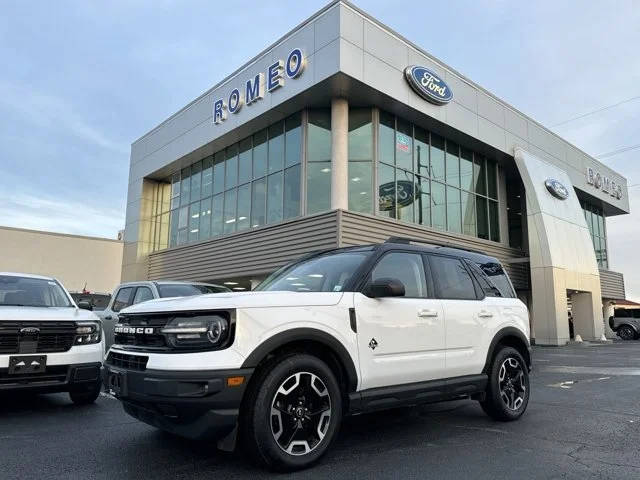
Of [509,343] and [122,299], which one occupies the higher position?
[122,299]

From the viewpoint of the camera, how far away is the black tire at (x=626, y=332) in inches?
1096

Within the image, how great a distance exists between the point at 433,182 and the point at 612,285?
18.6m

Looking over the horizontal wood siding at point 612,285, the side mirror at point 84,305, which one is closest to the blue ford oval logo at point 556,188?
the horizontal wood siding at point 612,285

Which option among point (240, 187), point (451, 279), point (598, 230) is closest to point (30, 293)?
point (451, 279)

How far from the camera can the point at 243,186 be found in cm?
2012

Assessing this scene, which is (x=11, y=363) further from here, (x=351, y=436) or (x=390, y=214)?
(x=390, y=214)

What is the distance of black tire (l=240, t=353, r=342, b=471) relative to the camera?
3.44 m

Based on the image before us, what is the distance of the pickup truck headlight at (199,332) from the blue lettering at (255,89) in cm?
1517

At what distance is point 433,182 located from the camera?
62.7 ft

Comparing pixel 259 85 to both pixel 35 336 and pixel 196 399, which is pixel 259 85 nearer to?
pixel 35 336

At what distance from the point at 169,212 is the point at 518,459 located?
23070 millimetres

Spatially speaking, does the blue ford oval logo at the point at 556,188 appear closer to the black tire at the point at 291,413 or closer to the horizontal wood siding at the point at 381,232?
the horizontal wood siding at the point at 381,232

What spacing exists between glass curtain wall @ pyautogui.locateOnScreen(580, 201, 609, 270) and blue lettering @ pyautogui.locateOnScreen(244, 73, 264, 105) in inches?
884

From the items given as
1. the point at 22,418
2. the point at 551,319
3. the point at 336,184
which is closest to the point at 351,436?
the point at 22,418
